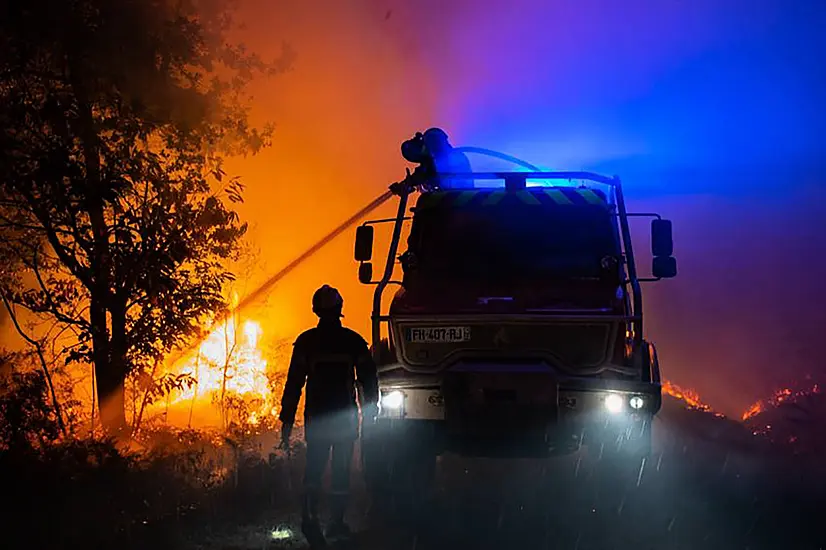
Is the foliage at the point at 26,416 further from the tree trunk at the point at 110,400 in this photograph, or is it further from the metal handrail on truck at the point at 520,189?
the metal handrail on truck at the point at 520,189

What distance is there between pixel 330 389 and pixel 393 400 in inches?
26.7

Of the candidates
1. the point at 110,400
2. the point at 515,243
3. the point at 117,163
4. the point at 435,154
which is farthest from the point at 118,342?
the point at 515,243

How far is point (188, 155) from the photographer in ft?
30.0

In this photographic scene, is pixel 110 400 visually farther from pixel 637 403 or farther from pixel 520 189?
pixel 637 403

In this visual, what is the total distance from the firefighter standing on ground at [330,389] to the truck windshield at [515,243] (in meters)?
1.55

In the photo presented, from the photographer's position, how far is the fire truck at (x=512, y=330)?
19.0 feet

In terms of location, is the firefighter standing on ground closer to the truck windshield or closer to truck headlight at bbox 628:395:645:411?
the truck windshield

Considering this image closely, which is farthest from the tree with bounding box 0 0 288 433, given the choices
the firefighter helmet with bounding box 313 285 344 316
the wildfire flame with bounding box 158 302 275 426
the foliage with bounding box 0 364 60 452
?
the wildfire flame with bounding box 158 302 275 426

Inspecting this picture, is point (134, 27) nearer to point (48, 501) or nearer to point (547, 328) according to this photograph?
point (48, 501)

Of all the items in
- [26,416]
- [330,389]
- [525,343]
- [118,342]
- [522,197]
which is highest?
[522,197]

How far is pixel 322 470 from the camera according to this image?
581 centimetres

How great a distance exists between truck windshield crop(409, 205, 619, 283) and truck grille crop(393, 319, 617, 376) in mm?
831

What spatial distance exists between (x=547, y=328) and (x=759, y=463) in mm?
4642

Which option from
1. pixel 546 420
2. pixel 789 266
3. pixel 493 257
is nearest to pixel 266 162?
pixel 493 257
